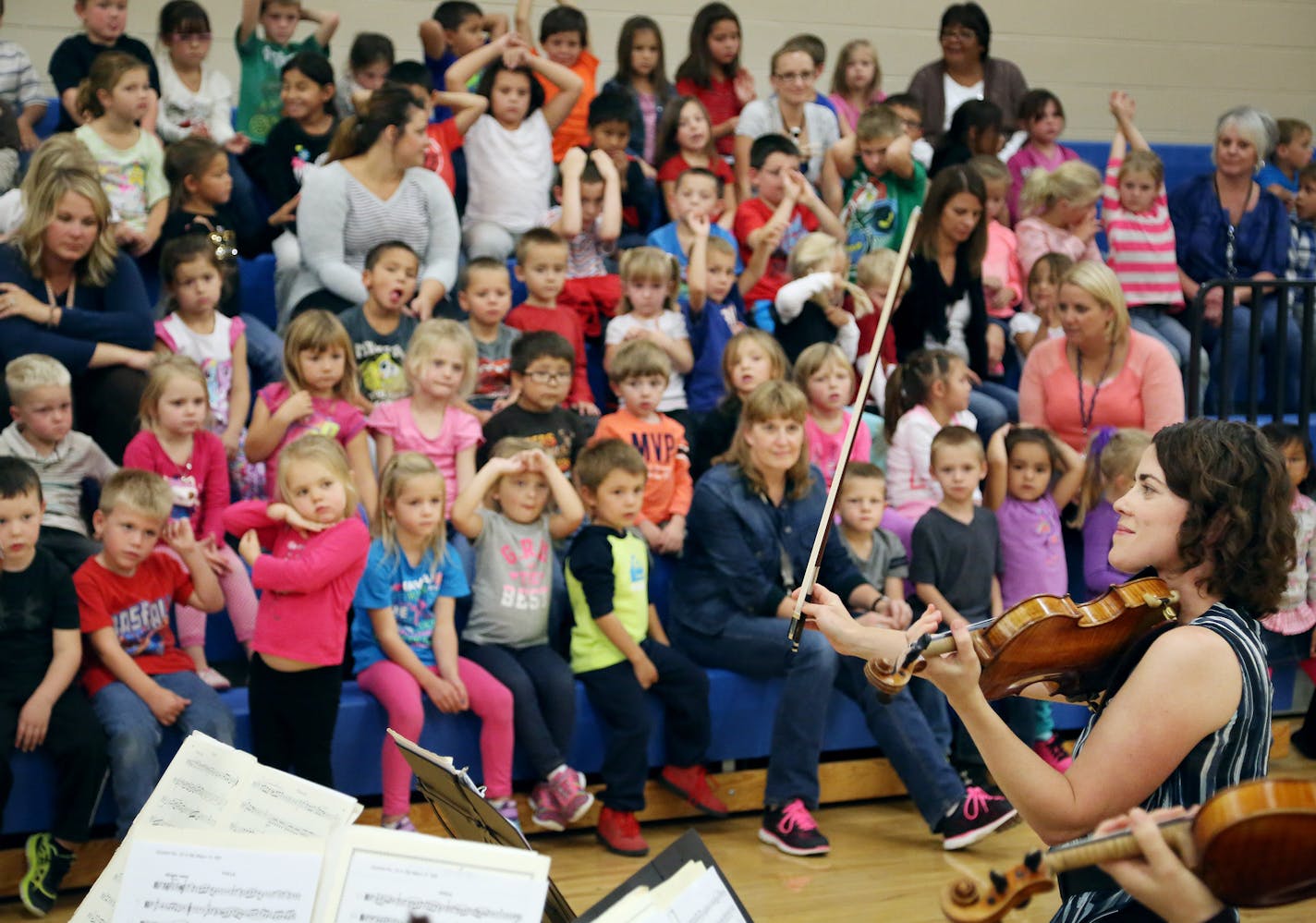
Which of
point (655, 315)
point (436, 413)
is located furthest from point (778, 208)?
point (436, 413)

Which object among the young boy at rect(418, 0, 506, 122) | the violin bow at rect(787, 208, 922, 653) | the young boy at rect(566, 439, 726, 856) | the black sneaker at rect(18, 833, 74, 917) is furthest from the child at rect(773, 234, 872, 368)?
the black sneaker at rect(18, 833, 74, 917)

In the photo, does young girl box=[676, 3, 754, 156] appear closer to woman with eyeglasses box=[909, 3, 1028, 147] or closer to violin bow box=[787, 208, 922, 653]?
woman with eyeglasses box=[909, 3, 1028, 147]

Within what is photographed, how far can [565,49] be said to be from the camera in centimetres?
653

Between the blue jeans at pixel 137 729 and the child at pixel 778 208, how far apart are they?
2.91 m

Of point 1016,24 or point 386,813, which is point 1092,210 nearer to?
point 1016,24

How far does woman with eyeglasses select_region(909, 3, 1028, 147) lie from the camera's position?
23.6 feet

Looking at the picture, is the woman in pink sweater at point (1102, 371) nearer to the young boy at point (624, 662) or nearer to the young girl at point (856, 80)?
the young boy at point (624, 662)

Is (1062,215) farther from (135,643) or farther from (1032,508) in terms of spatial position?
(135,643)

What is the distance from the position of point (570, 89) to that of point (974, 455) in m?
2.63

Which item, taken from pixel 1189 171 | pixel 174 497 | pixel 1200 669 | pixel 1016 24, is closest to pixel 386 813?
pixel 174 497

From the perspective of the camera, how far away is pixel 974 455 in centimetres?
452

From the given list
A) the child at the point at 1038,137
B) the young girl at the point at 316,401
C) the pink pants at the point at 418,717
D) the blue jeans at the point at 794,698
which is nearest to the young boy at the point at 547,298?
the young girl at the point at 316,401

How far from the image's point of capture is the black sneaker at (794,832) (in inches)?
160

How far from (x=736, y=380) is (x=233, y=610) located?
176 cm
